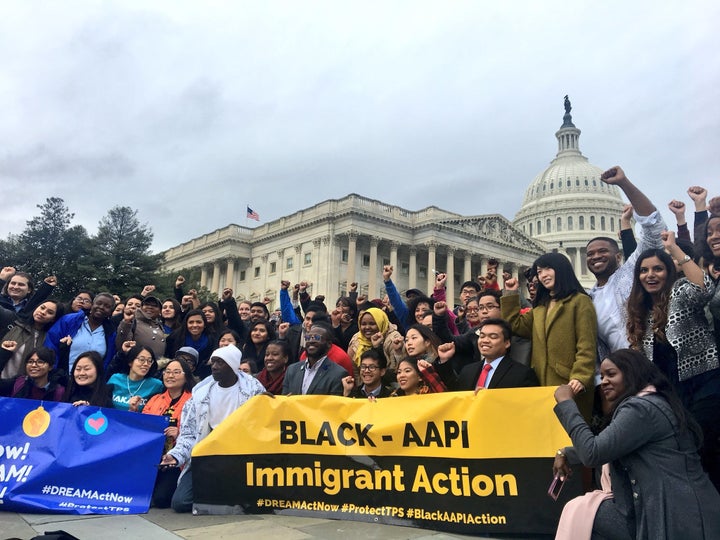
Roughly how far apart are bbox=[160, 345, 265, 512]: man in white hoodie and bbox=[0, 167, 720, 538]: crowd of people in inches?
0.6

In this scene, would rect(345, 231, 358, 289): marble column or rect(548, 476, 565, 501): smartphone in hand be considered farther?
rect(345, 231, 358, 289): marble column

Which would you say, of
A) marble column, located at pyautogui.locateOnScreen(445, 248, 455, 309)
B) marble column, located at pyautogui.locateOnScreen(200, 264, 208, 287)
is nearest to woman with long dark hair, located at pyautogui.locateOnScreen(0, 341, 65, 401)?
marble column, located at pyautogui.locateOnScreen(445, 248, 455, 309)

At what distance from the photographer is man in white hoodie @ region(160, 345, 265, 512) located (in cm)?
633

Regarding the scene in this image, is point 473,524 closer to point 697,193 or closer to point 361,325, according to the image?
point 361,325

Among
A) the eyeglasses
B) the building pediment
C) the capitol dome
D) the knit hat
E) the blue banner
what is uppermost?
the capitol dome

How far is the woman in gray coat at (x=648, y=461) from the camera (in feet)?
10.9

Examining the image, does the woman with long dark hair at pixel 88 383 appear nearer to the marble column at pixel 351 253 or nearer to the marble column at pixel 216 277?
the marble column at pixel 351 253

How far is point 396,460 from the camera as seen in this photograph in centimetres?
545

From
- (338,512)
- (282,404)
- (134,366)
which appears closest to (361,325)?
(282,404)

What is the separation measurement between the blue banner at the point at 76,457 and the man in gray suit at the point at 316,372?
1.59 meters

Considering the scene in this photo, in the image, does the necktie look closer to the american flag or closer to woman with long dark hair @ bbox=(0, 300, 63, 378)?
woman with long dark hair @ bbox=(0, 300, 63, 378)

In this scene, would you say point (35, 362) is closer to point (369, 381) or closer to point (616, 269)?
point (369, 381)

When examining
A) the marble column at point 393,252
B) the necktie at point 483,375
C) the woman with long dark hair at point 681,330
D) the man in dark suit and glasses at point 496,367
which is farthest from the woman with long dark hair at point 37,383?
the marble column at point 393,252

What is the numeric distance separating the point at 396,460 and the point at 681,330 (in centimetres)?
284
